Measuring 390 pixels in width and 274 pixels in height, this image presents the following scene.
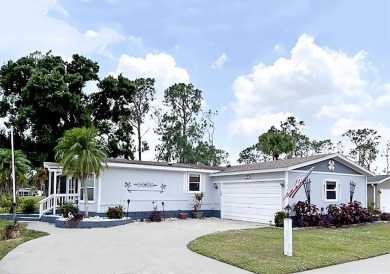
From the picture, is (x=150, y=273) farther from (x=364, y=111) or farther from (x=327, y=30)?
(x=364, y=111)

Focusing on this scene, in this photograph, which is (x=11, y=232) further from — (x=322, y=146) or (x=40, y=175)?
(x=322, y=146)

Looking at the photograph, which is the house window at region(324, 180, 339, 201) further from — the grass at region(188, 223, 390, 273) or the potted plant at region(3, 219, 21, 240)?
the potted plant at region(3, 219, 21, 240)

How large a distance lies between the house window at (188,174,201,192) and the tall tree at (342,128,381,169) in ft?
124

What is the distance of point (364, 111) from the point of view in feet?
85.9

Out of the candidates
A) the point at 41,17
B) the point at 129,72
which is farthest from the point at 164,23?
the point at 129,72

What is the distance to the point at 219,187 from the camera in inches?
847

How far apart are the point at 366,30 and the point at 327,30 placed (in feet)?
5.56

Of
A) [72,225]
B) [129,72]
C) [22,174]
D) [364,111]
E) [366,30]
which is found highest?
[129,72]

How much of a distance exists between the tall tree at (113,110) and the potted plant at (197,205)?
1234 centimetres

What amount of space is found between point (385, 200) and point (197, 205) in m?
12.8

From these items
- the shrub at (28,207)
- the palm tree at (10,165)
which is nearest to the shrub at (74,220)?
the shrub at (28,207)

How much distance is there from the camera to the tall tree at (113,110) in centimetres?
3128

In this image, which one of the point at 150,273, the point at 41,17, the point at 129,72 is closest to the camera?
the point at 150,273

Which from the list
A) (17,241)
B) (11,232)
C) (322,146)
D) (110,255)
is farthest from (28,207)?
(322,146)
